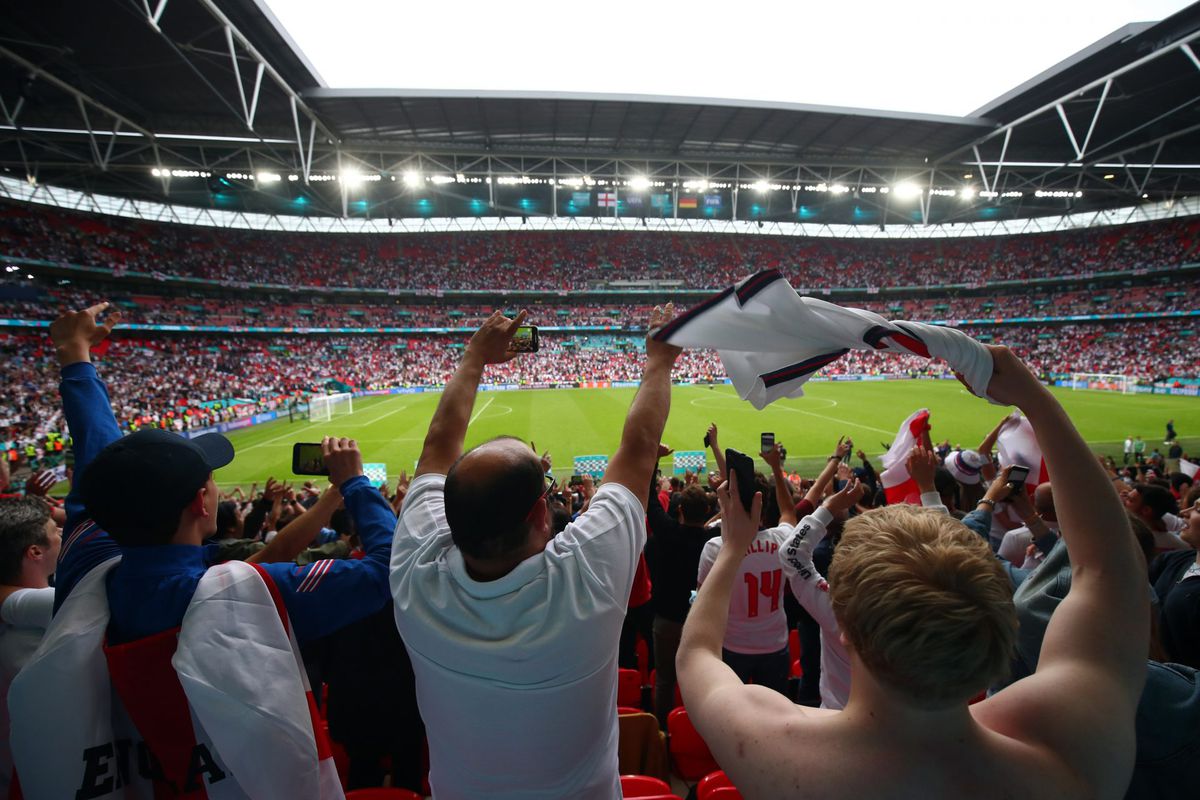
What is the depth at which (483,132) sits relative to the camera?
104ft

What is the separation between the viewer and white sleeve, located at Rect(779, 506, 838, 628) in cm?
288

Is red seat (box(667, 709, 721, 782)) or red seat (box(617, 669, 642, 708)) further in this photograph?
red seat (box(617, 669, 642, 708))

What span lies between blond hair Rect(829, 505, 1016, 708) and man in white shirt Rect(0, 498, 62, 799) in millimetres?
3262

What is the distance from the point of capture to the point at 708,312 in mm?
2107

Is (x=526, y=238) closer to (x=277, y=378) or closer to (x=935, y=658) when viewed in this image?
(x=277, y=378)

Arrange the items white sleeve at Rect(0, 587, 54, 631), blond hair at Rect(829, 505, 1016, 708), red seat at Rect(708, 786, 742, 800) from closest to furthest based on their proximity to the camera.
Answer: blond hair at Rect(829, 505, 1016, 708) → red seat at Rect(708, 786, 742, 800) → white sleeve at Rect(0, 587, 54, 631)

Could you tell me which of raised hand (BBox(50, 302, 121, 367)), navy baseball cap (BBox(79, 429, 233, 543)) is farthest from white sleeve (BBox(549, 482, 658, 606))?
raised hand (BBox(50, 302, 121, 367))

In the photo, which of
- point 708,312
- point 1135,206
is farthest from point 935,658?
point 1135,206

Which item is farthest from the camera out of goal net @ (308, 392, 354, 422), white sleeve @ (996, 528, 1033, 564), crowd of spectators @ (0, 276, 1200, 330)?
crowd of spectators @ (0, 276, 1200, 330)

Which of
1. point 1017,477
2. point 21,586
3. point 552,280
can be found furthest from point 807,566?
point 552,280

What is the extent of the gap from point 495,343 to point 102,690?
1.83m

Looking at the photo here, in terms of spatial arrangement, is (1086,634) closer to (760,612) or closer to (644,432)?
(644,432)

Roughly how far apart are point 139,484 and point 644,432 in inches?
67.7

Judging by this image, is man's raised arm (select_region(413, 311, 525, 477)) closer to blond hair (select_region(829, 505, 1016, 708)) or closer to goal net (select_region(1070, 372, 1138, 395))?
blond hair (select_region(829, 505, 1016, 708))
